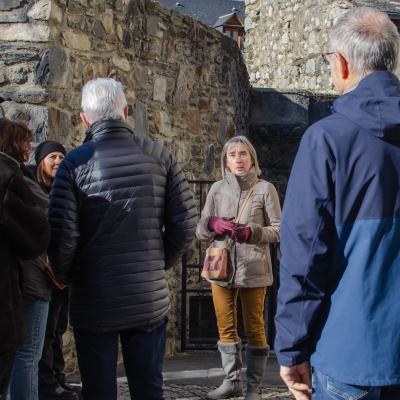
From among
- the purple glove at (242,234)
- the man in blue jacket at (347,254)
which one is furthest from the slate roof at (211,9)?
the man in blue jacket at (347,254)

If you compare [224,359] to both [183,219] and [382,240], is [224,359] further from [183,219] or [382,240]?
[382,240]

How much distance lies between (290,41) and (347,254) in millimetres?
10655

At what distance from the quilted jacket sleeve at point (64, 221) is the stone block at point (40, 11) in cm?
190

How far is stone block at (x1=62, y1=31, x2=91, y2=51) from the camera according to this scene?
4984 millimetres

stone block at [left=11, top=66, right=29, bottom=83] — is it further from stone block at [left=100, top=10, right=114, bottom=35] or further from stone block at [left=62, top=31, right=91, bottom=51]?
stone block at [left=100, top=10, right=114, bottom=35]

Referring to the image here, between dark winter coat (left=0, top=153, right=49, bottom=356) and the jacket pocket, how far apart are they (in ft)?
3.95

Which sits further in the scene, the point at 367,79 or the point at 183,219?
the point at 183,219

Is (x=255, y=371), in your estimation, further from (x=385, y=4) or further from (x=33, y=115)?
(x=385, y=4)

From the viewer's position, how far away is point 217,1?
27703 mm

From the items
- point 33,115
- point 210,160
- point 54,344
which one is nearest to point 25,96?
point 33,115

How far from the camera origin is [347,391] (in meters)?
2.11

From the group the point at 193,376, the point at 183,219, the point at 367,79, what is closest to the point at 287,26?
the point at 193,376

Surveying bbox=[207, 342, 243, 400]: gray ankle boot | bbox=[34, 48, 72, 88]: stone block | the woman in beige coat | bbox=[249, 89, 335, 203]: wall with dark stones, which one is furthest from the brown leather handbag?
bbox=[249, 89, 335, 203]: wall with dark stones

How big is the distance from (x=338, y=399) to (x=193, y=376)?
340 centimetres
